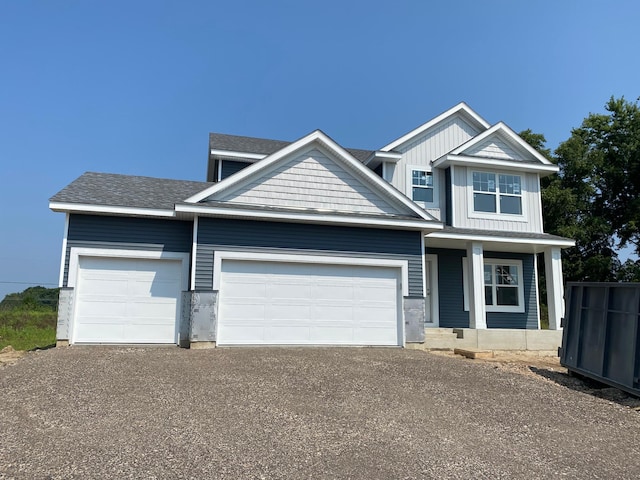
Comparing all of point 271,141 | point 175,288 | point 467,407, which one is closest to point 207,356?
point 175,288

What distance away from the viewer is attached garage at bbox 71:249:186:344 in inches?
432

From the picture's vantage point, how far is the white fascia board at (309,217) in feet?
35.6

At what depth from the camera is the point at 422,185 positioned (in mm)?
15578

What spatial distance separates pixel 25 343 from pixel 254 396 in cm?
1192

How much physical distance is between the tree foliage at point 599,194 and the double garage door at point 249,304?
59.8 ft

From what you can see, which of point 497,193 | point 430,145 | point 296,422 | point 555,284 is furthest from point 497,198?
point 296,422

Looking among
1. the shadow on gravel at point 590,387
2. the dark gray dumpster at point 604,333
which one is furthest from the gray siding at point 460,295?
the dark gray dumpster at point 604,333

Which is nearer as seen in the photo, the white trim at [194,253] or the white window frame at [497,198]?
the white trim at [194,253]

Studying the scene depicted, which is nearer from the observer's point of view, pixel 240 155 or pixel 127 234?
pixel 127 234

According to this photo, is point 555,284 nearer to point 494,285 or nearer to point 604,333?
point 494,285

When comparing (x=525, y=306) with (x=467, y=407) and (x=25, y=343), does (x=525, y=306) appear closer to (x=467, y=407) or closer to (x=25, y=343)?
(x=467, y=407)

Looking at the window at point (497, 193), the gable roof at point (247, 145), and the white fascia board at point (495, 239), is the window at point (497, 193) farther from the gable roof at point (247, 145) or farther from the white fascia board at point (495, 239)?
the gable roof at point (247, 145)

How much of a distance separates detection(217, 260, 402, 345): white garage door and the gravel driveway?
7.47 feet

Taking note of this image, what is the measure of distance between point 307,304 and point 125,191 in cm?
568
